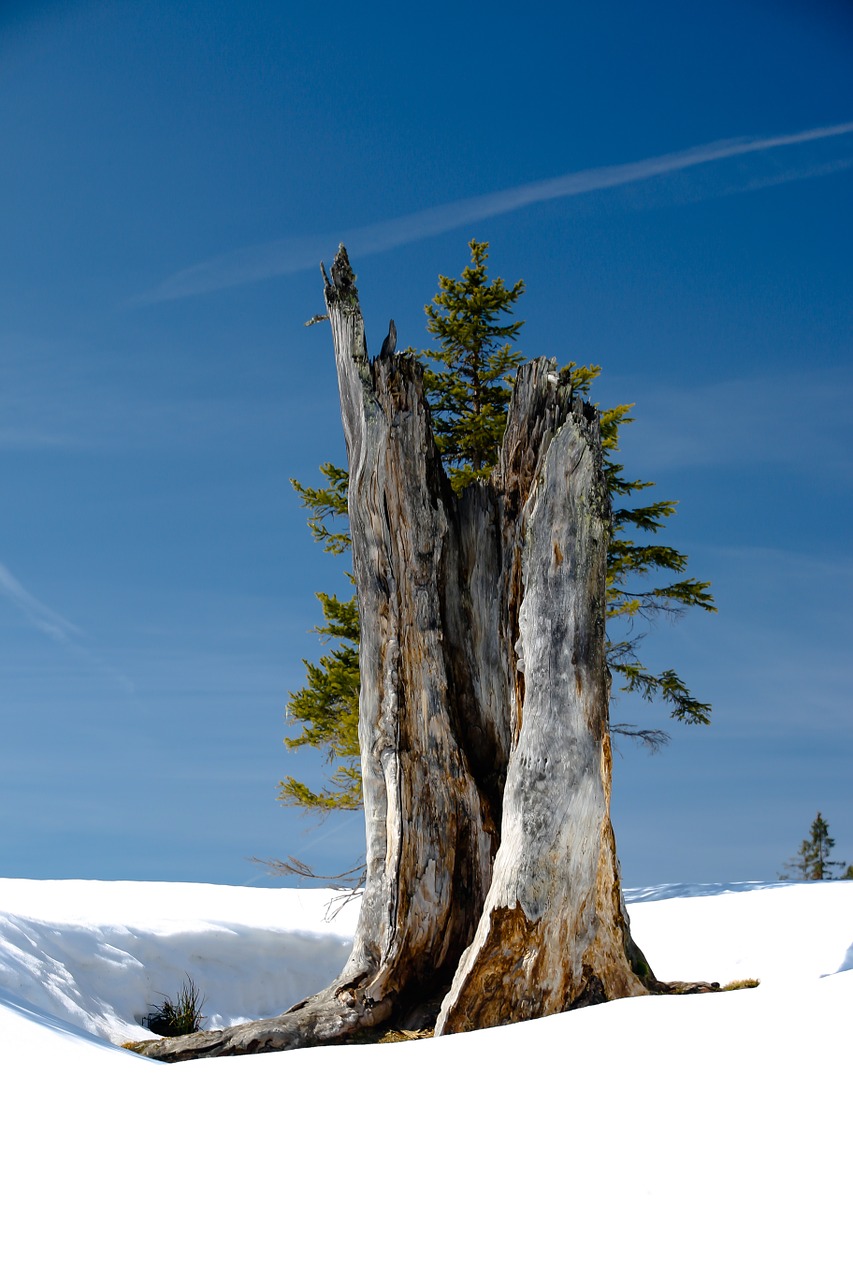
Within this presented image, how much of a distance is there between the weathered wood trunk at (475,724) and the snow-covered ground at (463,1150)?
189 centimetres

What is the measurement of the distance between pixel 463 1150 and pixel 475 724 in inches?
199

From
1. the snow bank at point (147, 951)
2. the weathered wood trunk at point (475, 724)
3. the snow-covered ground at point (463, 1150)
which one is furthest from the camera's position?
the snow bank at point (147, 951)

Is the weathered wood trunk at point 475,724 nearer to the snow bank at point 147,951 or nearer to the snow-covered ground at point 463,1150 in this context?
the snow bank at point 147,951

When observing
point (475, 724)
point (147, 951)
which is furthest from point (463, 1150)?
point (147, 951)

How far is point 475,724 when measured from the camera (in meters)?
7.97

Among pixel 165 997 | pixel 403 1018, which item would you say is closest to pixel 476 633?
pixel 403 1018

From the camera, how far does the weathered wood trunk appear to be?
650 centimetres

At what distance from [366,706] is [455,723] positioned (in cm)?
74

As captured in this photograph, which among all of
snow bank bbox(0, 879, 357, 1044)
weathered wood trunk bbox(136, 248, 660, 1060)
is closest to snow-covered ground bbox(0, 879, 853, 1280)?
weathered wood trunk bbox(136, 248, 660, 1060)

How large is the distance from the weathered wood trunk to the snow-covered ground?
6.19 ft

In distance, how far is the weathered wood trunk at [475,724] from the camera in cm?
650

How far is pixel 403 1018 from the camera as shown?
7293 mm

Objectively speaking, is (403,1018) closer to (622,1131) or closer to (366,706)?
(366,706)

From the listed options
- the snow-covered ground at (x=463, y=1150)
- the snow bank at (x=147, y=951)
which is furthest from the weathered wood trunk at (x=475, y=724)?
the snow-covered ground at (x=463, y=1150)
